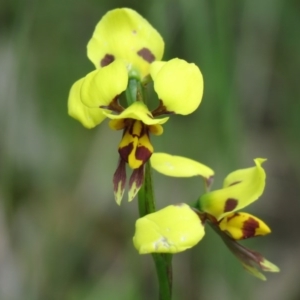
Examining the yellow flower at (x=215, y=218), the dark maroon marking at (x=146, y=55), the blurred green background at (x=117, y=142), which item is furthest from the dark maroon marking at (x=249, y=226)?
the blurred green background at (x=117, y=142)

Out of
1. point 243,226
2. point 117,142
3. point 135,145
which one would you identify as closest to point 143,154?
point 135,145

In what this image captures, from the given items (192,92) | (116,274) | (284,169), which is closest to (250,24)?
(284,169)

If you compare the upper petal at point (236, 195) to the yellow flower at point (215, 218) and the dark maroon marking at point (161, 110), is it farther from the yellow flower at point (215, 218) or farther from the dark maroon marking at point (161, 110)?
the dark maroon marking at point (161, 110)

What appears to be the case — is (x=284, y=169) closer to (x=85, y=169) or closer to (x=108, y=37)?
(x=85, y=169)

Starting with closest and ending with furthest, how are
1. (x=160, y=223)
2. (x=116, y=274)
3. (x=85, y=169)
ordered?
(x=160, y=223)
(x=116, y=274)
(x=85, y=169)

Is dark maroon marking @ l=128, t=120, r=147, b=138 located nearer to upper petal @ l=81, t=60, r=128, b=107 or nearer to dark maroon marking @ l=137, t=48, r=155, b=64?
upper petal @ l=81, t=60, r=128, b=107

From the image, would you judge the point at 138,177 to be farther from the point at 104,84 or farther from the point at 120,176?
the point at 104,84
